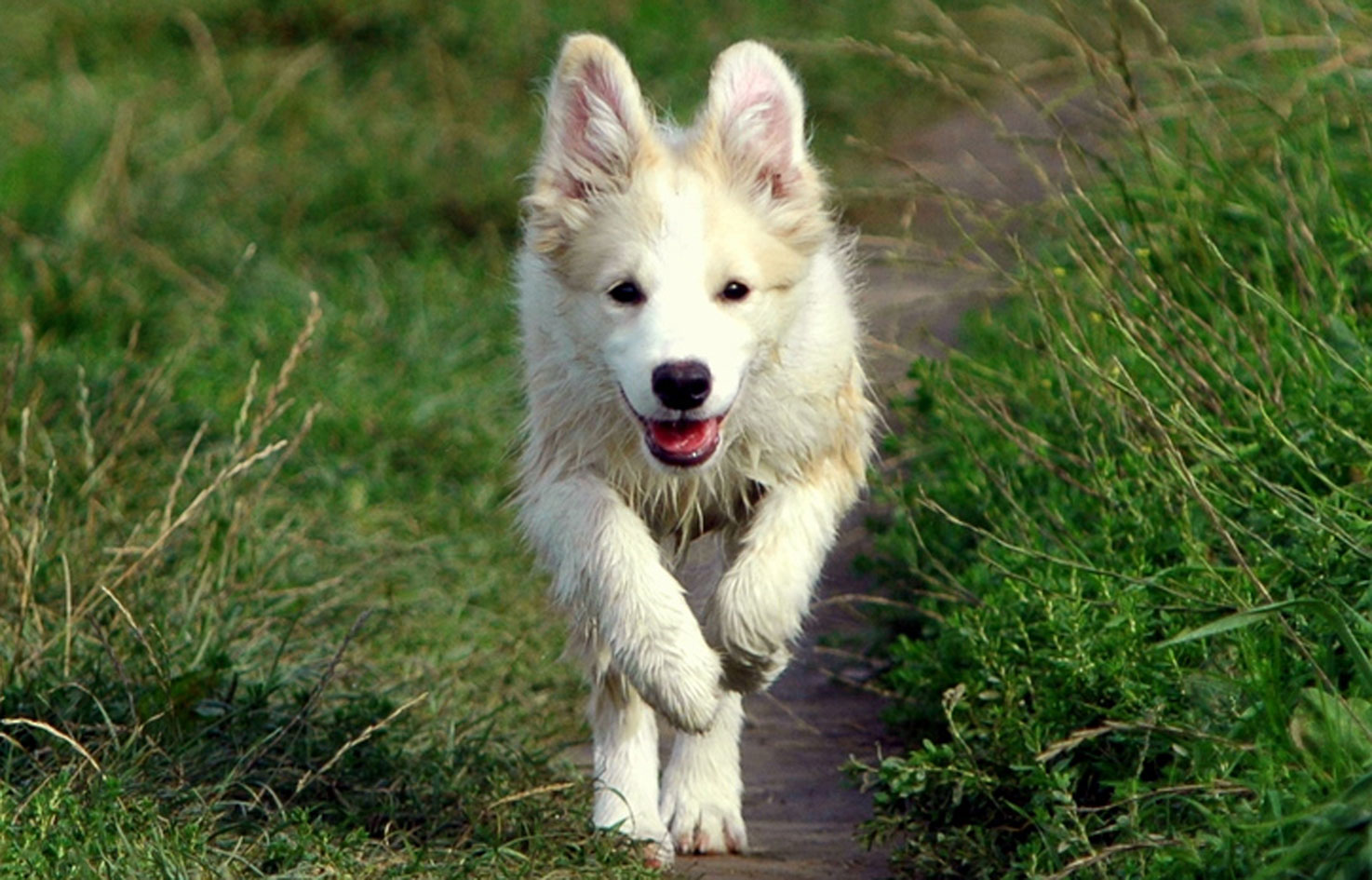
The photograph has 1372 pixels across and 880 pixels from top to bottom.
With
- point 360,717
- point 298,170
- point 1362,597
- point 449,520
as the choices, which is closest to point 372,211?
point 298,170

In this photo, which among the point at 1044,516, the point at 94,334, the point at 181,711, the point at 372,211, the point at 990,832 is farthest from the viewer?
the point at 372,211

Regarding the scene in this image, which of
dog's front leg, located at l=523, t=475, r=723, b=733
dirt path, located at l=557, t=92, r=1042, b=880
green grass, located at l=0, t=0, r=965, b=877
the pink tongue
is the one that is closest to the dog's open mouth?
the pink tongue

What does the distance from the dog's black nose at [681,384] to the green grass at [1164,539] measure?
59 cm

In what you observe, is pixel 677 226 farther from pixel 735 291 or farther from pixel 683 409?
pixel 683 409

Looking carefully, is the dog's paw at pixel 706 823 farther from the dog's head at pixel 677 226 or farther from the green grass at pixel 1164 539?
the dog's head at pixel 677 226

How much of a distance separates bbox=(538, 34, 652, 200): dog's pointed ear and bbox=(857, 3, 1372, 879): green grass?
0.92m

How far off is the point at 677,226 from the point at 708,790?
1.27 meters

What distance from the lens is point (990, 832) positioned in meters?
3.90

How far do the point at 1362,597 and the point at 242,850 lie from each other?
206 centimetres

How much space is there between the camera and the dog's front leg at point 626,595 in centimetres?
389

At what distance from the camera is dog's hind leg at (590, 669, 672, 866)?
4258 millimetres

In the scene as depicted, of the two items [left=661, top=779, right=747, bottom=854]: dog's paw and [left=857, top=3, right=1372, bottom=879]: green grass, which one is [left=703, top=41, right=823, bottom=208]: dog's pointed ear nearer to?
[left=857, top=3, right=1372, bottom=879]: green grass

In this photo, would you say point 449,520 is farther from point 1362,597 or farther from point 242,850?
point 1362,597

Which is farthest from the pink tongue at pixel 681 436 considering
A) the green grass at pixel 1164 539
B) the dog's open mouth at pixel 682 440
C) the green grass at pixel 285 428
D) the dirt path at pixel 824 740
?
the dirt path at pixel 824 740
